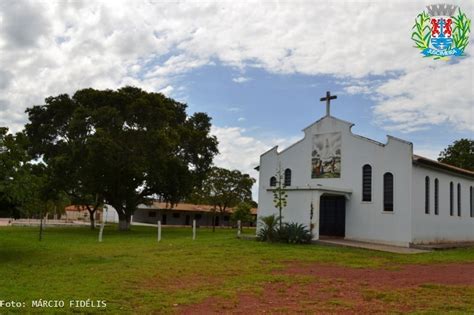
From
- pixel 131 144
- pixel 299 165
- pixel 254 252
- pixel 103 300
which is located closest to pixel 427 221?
pixel 299 165

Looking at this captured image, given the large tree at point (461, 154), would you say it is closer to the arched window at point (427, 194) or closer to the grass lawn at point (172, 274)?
the arched window at point (427, 194)

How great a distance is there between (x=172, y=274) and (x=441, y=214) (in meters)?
21.4

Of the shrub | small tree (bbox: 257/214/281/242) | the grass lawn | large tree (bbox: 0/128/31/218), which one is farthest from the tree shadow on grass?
the shrub

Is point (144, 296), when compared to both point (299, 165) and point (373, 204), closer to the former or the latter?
point (373, 204)

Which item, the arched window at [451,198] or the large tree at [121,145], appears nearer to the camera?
the arched window at [451,198]

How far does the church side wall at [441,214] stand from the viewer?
27.1 metres

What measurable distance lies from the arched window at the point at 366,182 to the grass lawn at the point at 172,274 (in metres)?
5.88

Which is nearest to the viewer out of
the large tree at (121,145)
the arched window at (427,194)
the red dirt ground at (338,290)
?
the red dirt ground at (338,290)

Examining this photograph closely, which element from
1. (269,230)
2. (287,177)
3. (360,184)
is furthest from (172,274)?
(287,177)

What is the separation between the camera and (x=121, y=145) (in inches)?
1363

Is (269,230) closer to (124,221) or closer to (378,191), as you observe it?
(378,191)

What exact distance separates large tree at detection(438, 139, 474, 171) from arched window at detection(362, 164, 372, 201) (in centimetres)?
2967

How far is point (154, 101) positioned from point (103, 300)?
28274 mm

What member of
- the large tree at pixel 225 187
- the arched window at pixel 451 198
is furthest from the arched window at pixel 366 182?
the large tree at pixel 225 187
